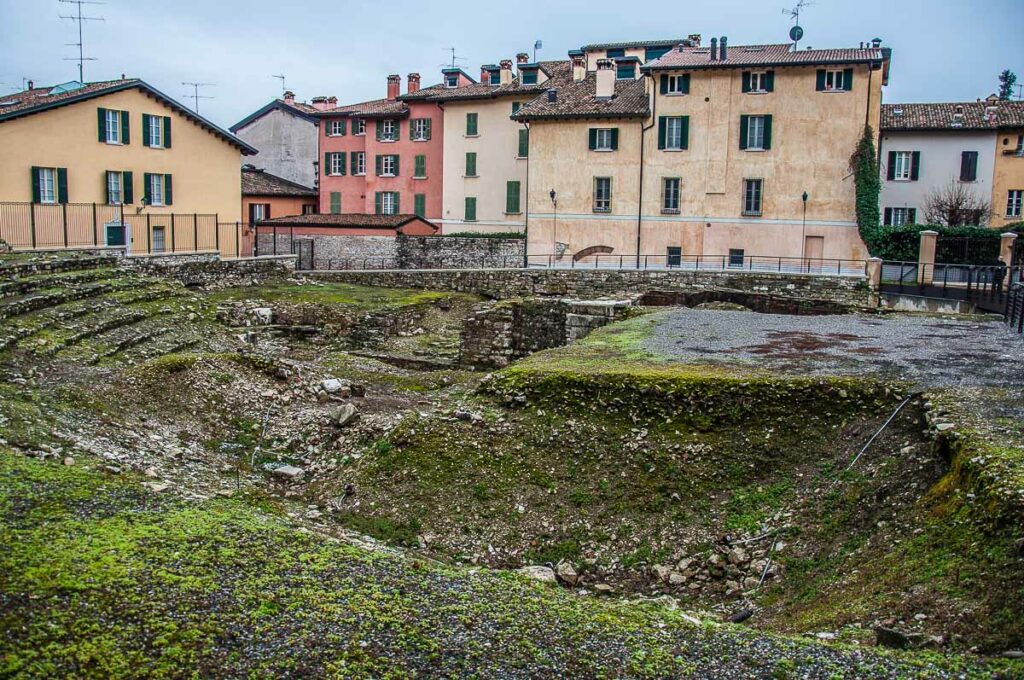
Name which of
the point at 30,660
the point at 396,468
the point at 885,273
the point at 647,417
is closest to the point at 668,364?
the point at 647,417

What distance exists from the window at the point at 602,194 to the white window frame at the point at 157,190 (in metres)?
20.6

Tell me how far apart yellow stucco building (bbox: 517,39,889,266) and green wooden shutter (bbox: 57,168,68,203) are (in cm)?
2169

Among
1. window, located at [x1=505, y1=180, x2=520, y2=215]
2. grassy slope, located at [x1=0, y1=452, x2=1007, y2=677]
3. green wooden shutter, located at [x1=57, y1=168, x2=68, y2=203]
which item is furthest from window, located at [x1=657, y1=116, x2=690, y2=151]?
grassy slope, located at [x1=0, y1=452, x2=1007, y2=677]

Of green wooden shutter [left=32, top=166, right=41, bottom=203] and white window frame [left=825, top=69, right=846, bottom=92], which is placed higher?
white window frame [left=825, top=69, right=846, bottom=92]

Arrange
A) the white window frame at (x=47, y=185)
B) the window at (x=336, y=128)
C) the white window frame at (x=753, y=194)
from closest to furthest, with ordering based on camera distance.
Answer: the white window frame at (x=47, y=185), the white window frame at (x=753, y=194), the window at (x=336, y=128)

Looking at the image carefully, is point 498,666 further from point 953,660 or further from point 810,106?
point 810,106

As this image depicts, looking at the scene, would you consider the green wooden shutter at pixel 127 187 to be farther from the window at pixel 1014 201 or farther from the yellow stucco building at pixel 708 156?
the window at pixel 1014 201

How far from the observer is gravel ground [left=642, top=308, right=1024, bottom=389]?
1708 centimetres

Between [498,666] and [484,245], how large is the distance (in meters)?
39.7

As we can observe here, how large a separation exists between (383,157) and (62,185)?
25335mm

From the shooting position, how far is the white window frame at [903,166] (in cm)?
4969

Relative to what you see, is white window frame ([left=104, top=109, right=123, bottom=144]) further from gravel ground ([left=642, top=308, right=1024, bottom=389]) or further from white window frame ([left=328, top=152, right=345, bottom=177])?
gravel ground ([left=642, top=308, right=1024, bottom=389])

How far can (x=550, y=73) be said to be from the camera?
183 ft

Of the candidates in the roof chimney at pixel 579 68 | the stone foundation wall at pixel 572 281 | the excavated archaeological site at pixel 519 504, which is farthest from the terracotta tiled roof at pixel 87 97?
the roof chimney at pixel 579 68
